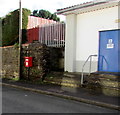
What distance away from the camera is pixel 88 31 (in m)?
9.38

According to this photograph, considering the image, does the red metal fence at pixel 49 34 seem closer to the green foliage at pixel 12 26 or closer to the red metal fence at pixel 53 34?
the red metal fence at pixel 53 34

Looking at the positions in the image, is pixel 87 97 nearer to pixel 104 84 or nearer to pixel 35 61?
pixel 104 84

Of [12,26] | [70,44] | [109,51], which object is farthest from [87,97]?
[12,26]

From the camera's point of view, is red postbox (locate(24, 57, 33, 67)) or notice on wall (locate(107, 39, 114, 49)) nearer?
notice on wall (locate(107, 39, 114, 49))

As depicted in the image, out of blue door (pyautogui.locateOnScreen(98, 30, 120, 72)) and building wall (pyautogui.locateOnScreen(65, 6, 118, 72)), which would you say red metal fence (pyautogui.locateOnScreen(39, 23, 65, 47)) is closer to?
building wall (pyautogui.locateOnScreen(65, 6, 118, 72))

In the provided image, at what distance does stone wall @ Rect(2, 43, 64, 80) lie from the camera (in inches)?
382

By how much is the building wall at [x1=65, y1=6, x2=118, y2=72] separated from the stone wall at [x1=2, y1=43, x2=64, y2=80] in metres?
1.13

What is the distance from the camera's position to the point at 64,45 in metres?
10.5

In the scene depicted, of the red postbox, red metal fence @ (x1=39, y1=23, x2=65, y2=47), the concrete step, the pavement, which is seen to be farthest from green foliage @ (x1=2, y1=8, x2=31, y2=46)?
the concrete step

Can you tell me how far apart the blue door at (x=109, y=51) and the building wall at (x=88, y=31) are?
27cm

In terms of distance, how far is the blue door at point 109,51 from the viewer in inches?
322

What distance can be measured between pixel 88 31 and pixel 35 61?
3432 mm

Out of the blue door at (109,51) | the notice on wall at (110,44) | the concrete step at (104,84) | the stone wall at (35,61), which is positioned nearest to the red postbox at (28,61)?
the stone wall at (35,61)

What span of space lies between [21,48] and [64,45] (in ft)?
8.75
